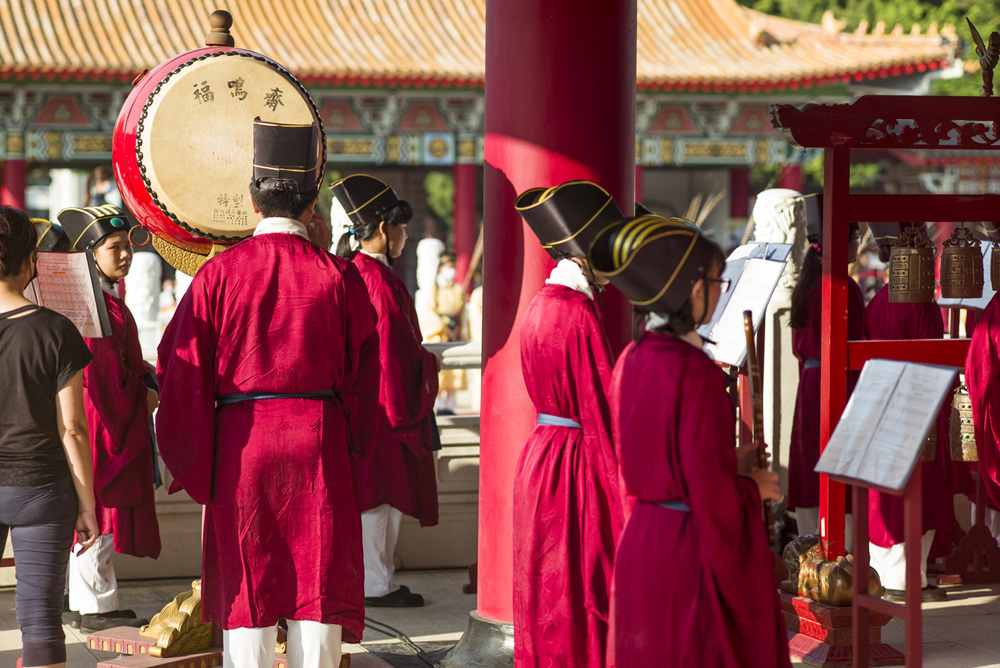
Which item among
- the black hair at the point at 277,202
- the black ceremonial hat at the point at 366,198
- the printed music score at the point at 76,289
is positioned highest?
the black ceremonial hat at the point at 366,198

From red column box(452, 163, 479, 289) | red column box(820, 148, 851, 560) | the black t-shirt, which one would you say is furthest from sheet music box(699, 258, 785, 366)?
red column box(452, 163, 479, 289)

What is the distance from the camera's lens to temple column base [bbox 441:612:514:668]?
4027 mm

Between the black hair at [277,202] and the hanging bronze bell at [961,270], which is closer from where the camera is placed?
the black hair at [277,202]

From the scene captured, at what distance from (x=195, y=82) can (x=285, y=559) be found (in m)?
1.48

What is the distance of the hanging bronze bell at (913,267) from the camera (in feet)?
15.6

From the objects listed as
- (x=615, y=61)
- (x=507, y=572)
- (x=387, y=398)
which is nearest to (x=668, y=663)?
(x=507, y=572)

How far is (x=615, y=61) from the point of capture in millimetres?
4066

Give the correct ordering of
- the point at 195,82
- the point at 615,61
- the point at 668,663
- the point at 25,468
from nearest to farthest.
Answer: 1. the point at 668,663
2. the point at 25,468
3. the point at 195,82
4. the point at 615,61

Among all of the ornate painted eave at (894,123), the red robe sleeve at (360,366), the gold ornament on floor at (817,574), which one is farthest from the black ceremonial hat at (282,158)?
the gold ornament on floor at (817,574)

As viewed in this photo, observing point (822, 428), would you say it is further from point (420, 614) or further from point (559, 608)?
point (420, 614)

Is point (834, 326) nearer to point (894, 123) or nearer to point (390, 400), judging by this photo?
point (894, 123)

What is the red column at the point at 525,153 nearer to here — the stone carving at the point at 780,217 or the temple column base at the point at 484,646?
the temple column base at the point at 484,646

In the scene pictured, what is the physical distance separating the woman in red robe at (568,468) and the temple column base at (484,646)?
0.43 meters

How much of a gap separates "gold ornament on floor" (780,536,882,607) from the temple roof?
439 inches
